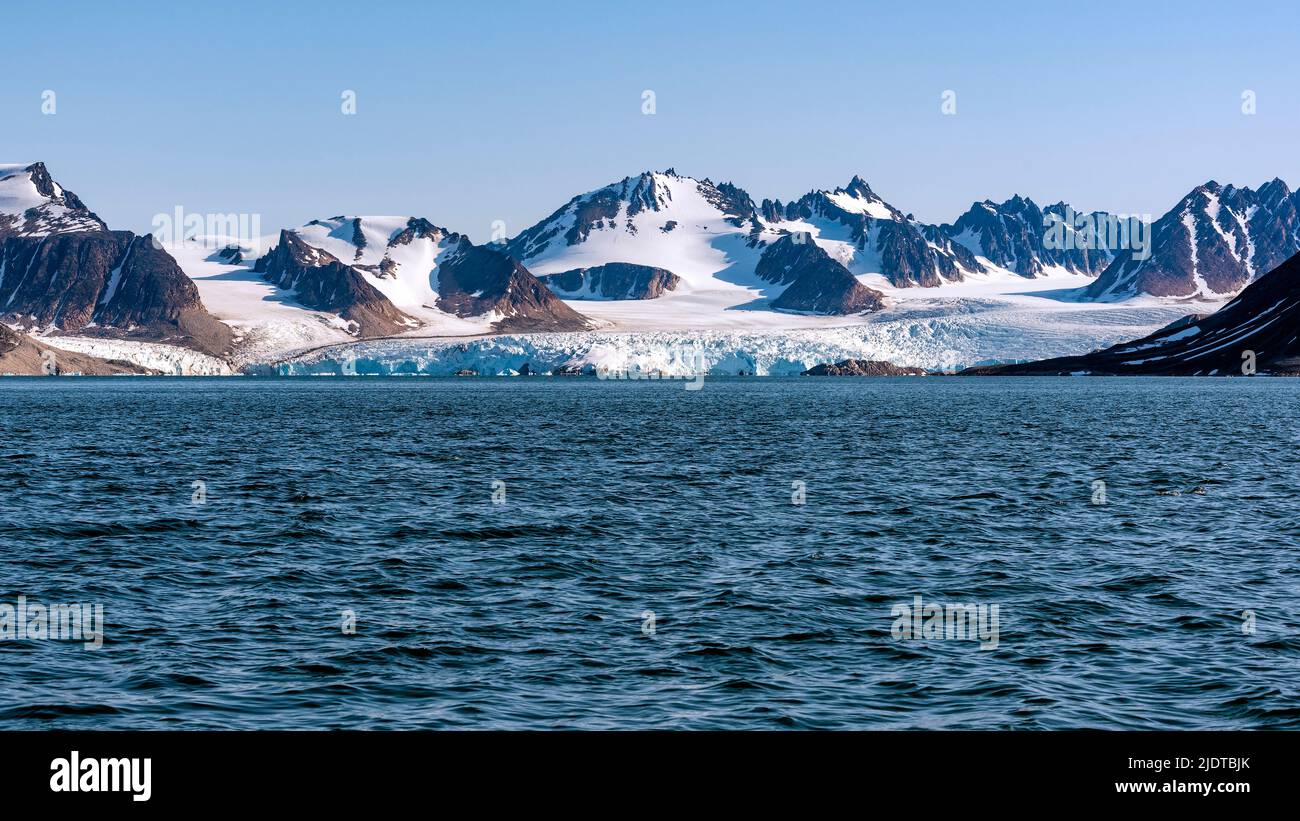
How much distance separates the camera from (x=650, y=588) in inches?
1167

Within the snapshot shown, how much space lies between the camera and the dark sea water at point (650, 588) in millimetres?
19859

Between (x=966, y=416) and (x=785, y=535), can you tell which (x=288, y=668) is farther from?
(x=966, y=416)

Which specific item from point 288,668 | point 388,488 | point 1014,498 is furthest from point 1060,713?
point 388,488

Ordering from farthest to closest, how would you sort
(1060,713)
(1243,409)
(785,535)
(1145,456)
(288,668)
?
(1243,409) < (1145,456) < (785,535) < (288,668) < (1060,713)

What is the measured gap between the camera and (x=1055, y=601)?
27.9m

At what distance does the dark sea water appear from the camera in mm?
19859

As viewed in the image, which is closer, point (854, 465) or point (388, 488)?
point (388, 488)

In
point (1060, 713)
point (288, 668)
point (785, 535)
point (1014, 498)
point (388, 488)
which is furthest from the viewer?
point (388, 488)
